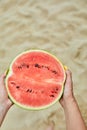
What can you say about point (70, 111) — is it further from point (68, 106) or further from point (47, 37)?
point (47, 37)

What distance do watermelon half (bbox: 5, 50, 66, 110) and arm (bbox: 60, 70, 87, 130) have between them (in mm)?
27

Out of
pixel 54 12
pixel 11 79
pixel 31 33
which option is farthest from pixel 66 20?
pixel 11 79

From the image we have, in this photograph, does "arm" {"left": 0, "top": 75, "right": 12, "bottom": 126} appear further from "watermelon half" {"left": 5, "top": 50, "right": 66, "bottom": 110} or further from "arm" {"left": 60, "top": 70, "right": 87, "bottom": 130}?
"arm" {"left": 60, "top": 70, "right": 87, "bottom": 130}

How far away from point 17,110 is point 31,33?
1.99ft

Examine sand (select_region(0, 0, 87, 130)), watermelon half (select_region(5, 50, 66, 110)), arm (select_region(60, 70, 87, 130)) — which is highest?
watermelon half (select_region(5, 50, 66, 110))

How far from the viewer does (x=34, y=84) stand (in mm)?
1482

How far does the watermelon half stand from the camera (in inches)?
58.1

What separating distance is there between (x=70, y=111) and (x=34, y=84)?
7.9 inches

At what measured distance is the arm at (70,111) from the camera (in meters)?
1.41

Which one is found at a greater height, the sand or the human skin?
the human skin

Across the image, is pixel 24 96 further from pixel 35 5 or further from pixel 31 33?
pixel 35 5

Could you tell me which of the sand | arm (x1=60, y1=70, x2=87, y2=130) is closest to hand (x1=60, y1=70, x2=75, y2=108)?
arm (x1=60, y1=70, x2=87, y2=130)

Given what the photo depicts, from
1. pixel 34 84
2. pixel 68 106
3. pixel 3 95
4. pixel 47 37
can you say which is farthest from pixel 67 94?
pixel 47 37

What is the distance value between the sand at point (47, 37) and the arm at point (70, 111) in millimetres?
366
